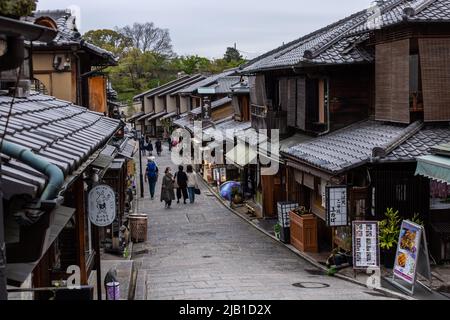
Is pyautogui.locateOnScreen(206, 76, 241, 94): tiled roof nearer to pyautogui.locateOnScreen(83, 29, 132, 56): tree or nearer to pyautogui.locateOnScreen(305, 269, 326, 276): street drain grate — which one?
pyautogui.locateOnScreen(305, 269, 326, 276): street drain grate

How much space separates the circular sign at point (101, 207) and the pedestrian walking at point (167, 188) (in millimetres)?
17690

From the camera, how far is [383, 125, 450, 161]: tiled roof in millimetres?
16672

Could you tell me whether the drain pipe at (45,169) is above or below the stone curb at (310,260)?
above

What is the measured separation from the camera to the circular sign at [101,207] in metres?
13.1

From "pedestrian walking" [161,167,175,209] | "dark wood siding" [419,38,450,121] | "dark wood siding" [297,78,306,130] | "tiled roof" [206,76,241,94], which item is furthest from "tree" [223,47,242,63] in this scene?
"dark wood siding" [419,38,450,121]

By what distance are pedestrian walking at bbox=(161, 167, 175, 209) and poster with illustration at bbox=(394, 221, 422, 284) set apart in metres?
17.4

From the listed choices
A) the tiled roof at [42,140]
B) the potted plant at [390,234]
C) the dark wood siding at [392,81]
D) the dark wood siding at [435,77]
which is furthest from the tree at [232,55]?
the tiled roof at [42,140]

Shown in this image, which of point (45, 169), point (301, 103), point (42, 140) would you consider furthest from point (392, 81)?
point (45, 169)

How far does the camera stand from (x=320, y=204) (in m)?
21.4

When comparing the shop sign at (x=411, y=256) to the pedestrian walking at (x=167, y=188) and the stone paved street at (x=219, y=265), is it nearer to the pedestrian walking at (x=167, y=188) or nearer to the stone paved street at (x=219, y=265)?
the stone paved street at (x=219, y=265)

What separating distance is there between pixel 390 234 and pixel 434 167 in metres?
2.64

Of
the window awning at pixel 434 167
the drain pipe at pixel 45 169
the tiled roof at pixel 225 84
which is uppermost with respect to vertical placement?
the tiled roof at pixel 225 84
